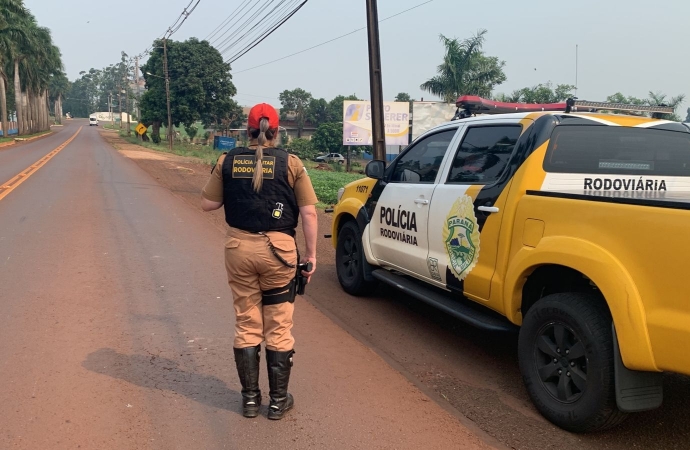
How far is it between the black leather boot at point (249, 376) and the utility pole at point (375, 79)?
9677 millimetres

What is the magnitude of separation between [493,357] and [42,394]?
3.36 metres

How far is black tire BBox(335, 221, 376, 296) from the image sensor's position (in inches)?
258

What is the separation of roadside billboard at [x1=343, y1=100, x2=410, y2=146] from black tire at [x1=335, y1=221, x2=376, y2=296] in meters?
28.1

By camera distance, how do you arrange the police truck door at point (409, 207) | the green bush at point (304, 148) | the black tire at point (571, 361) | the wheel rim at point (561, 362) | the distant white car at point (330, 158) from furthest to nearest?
1. the green bush at point (304, 148)
2. the distant white car at point (330, 158)
3. the police truck door at point (409, 207)
4. the wheel rim at point (561, 362)
5. the black tire at point (571, 361)

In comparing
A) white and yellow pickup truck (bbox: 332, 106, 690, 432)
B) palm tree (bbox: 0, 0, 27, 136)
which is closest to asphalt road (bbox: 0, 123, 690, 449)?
white and yellow pickup truck (bbox: 332, 106, 690, 432)

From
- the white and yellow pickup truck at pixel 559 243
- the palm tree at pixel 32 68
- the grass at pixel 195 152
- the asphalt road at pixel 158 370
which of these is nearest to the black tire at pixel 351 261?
the white and yellow pickup truck at pixel 559 243

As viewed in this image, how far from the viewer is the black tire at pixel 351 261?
6.55 metres

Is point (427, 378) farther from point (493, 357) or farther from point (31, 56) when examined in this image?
point (31, 56)

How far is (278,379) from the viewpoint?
3.74 meters

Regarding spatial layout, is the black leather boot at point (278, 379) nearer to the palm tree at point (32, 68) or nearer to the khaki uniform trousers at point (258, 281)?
the khaki uniform trousers at point (258, 281)

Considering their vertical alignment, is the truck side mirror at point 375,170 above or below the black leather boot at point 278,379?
above

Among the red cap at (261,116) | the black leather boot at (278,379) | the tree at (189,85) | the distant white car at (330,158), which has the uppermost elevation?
the tree at (189,85)

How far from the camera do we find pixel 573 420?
3578mm

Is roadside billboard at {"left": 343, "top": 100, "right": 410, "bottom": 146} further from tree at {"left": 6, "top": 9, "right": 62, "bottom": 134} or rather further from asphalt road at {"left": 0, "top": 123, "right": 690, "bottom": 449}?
tree at {"left": 6, "top": 9, "right": 62, "bottom": 134}
